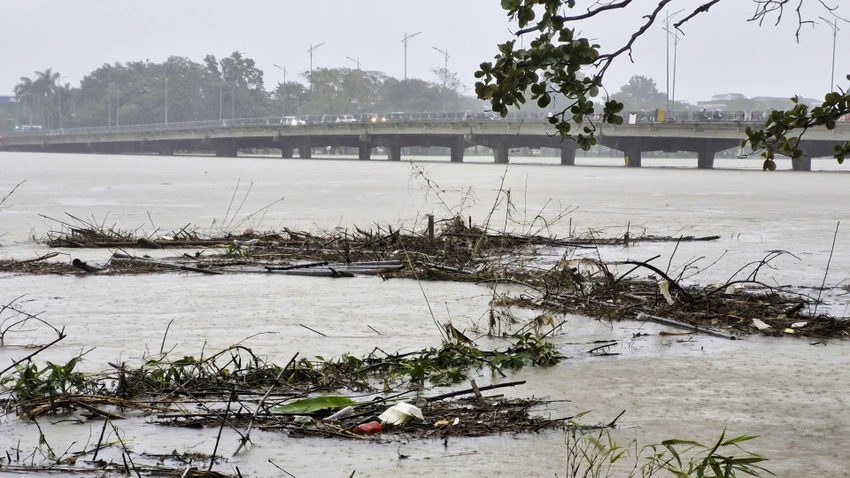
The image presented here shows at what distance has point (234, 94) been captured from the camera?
146 m

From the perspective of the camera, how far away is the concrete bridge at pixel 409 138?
2571 inches

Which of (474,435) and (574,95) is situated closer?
(474,435)

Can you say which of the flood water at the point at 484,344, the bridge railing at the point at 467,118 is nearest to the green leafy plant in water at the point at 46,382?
the flood water at the point at 484,344

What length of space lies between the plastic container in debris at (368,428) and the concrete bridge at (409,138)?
39365mm

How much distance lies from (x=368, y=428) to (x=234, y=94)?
14603cm

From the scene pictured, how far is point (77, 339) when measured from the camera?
6215 millimetres

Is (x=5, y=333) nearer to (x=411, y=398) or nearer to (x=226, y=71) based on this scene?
(x=411, y=398)

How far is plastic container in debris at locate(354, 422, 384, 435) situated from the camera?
13.6 feet

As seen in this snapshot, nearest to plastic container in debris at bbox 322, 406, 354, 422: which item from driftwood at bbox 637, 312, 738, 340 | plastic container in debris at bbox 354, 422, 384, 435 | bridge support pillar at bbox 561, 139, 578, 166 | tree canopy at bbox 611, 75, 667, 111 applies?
plastic container in debris at bbox 354, 422, 384, 435

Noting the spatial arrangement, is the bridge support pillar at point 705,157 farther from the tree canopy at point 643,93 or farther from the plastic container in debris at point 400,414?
the tree canopy at point 643,93

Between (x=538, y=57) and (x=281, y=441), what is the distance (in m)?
1.88

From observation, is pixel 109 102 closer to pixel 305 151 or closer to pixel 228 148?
pixel 228 148

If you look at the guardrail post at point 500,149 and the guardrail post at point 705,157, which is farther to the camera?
the guardrail post at point 500,149

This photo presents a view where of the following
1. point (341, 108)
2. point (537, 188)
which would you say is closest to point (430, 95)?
point (341, 108)
